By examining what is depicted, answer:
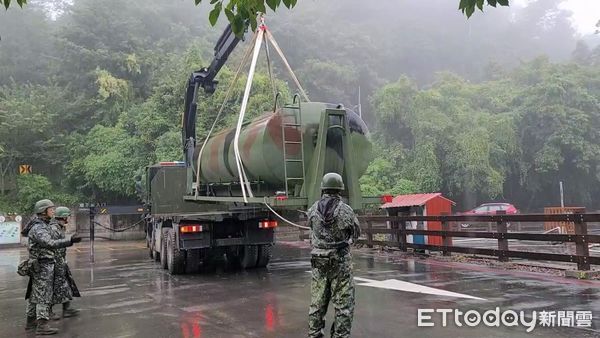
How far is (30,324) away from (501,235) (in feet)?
28.1

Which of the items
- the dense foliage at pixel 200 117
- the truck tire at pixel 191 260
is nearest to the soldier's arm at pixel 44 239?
the truck tire at pixel 191 260

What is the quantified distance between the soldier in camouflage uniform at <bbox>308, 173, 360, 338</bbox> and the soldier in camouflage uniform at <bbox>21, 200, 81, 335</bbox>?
3667mm

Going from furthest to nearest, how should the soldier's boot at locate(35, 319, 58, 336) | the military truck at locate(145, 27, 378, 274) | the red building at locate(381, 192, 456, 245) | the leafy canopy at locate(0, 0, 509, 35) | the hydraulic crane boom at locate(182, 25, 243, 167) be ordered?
1. the hydraulic crane boom at locate(182, 25, 243, 167)
2. the red building at locate(381, 192, 456, 245)
3. the military truck at locate(145, 27, 378, 274)
4. the soldier's boot at locate(35, 319, 58, 336)
5. the leafy canopy at locate(0, 0, 509, 35)

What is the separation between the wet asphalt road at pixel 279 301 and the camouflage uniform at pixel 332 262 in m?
0.82

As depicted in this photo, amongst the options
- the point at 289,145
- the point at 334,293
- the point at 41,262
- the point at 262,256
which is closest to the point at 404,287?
the point at 289,145

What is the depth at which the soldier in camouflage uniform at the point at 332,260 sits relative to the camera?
4965 millimetres

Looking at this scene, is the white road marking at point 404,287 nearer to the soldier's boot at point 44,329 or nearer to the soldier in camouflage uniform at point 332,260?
the soldier in camouflage uniform at point 332,260

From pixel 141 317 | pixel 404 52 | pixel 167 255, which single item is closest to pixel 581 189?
pixel 167 255

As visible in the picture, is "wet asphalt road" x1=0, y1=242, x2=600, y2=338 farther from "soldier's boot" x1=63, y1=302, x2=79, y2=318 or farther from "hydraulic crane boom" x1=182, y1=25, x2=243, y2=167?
"hydraulic crane boom" x1=182, y1=25, x2=243, y2=167

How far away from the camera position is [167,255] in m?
12.1

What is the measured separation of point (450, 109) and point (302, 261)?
22364 millimetres

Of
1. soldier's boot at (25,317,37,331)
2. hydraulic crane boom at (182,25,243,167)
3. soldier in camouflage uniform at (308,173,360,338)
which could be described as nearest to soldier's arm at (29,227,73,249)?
soldier's boot at (25,317,37,331)

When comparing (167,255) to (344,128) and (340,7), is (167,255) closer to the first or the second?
(344,128)

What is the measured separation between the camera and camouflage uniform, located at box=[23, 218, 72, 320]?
664 centimetres
